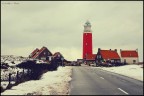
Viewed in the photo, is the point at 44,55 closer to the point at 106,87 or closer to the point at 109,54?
the point at 109,54

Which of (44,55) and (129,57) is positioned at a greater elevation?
(44,55)

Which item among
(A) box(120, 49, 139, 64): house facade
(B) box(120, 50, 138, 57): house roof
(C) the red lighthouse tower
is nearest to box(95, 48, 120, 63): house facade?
(A) box(120, 49, 139, 64): house facade

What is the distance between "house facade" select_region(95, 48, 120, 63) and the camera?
11918 cm

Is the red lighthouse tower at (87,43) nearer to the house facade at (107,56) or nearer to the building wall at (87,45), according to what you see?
the building wall at (87,45)

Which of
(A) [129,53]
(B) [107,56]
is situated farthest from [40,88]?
(A) [129,53]

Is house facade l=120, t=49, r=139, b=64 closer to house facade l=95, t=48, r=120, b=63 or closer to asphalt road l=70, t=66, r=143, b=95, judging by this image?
house facade l=95, t=48, r=120, b=63

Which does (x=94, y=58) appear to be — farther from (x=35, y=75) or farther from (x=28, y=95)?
(x=28, y=95)

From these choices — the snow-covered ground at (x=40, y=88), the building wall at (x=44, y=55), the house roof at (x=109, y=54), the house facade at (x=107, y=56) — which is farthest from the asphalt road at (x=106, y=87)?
the house roof at (x=109, y=54)

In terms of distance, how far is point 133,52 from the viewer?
129 metres

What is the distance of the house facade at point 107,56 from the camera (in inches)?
4692

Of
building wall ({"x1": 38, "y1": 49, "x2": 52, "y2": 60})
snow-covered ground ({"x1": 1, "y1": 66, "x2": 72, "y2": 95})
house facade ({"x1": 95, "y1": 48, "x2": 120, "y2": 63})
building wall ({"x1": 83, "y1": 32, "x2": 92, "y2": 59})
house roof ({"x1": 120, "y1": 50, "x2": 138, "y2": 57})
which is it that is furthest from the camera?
house roof ({"x1": 120, "y1": 50, "x2": 138, "y2": 57})

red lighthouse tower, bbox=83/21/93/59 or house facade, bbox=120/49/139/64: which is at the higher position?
red lighthouse tower, bbox=83/21/93/59

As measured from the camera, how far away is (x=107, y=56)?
11969 centimetres

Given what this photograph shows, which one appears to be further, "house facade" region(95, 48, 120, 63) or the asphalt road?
"house facade" region(95, 48, 120, 63)
